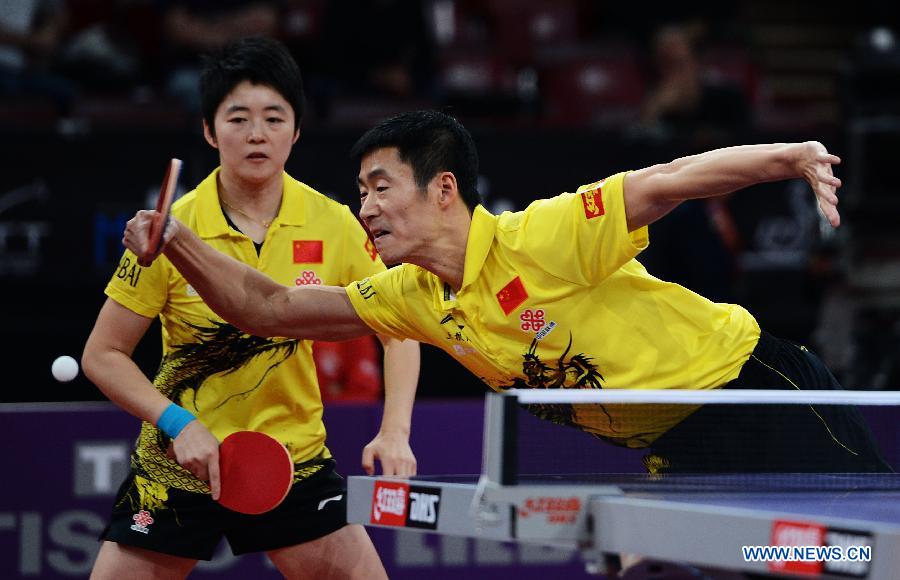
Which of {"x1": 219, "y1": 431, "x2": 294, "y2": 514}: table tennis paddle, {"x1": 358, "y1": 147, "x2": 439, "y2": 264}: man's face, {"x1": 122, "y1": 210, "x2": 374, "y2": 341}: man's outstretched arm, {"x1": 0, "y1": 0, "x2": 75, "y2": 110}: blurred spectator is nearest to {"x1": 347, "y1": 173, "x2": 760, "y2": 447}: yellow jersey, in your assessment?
{"x1": 358, "y1": 147, "x2": 439, "y2": 264}: man's face

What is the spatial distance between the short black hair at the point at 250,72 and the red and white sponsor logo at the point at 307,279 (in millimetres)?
452

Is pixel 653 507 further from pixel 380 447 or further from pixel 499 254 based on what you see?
pixel 380 447

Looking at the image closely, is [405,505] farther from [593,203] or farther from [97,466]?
[97,466]

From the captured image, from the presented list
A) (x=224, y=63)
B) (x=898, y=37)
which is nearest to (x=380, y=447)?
(x=224, y=63)

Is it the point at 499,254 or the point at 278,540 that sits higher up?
the point at 499,254

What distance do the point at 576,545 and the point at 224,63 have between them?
209 centimetres

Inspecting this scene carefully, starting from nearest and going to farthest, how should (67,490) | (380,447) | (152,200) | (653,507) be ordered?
(653,507) → (380,447) → (67,490) → (152,200)

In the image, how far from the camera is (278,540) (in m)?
4.07

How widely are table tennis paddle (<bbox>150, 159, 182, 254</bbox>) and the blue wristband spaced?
691 millimetres

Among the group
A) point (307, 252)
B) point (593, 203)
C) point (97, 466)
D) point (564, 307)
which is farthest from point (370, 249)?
point (97, 466)

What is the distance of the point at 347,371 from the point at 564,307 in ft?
11.6

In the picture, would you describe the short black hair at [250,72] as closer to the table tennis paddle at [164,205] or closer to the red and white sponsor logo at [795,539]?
the table tennis paddle at [164,205]

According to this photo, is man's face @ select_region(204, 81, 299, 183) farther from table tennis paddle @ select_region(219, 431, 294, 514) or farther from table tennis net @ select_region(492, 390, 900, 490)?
table tennis net @ select_region(492, 390, 900, 490)

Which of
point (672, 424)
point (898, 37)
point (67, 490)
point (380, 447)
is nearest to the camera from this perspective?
point (672, 424)
